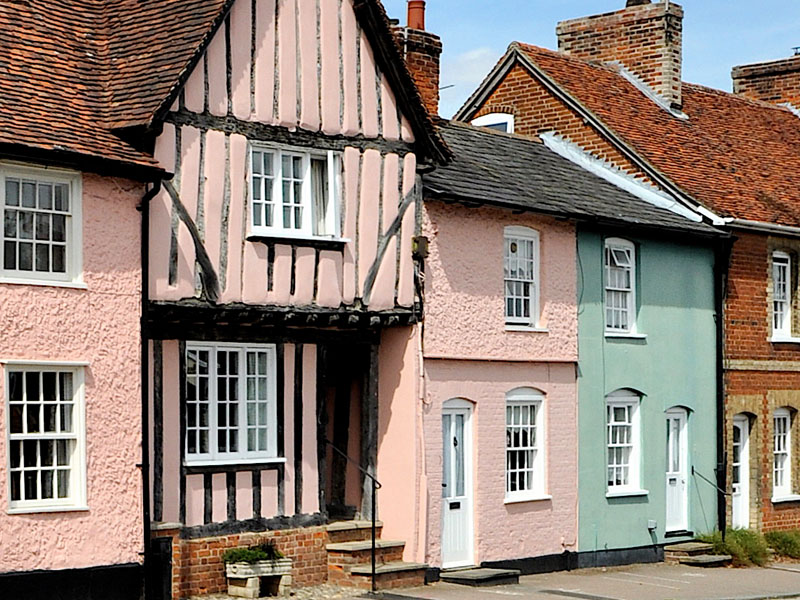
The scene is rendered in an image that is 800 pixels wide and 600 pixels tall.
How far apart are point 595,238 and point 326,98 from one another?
618cm

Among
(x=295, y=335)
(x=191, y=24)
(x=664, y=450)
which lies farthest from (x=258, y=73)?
(x=664, y=450)

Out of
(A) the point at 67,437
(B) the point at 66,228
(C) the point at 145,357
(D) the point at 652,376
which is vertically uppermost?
(B) the point at 66,228

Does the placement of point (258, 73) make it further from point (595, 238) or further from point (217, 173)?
point (595, 238)

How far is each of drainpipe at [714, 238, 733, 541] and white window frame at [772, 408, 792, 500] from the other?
183cm

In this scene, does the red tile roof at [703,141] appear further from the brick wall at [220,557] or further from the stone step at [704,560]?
the brick wall at [220,557]

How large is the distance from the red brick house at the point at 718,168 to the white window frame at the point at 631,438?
1.78m

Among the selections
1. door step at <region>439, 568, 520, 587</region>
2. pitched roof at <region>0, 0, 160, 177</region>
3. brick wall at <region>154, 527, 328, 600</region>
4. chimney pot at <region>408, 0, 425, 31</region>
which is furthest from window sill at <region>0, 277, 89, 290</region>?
chimney pot at <region>408, 0, 425, 31</region>

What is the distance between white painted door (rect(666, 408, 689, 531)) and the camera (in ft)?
84.6

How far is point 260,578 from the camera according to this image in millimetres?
Answer: 19188

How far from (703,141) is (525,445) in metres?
9.02

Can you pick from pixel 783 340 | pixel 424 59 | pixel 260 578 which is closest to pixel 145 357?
pixel 260 578

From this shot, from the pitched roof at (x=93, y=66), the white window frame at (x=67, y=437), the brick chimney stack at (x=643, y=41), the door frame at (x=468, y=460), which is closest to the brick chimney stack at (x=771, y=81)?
the brick chimney stack at (x=643, y=41)

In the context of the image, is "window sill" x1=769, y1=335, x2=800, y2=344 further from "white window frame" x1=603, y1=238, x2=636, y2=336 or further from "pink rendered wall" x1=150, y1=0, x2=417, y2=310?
"pink rendered wall" x1=150, y1=0, x2=417, y2=310

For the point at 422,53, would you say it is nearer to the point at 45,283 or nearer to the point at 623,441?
the point at 623,441
